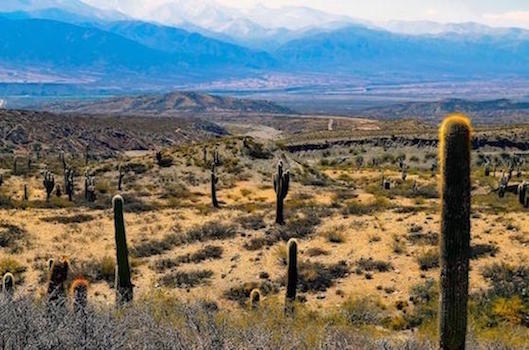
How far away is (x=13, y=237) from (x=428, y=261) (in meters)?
14.6

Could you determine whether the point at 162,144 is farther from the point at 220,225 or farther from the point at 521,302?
the point at 521,302

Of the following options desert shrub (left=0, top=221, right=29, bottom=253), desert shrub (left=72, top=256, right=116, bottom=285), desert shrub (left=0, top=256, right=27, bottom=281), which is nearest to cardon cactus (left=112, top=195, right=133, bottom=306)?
desert shrub (left=72, top=256, right=116, bottom=285)

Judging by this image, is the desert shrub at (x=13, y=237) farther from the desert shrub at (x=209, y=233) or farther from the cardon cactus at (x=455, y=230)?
the cardon cactus at (x=455, y=230)

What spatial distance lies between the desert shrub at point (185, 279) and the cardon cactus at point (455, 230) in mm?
10140

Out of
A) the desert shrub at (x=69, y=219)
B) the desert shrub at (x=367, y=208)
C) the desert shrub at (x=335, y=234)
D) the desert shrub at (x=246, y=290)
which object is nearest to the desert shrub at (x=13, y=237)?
the desert shrub at (x=69, y=219)

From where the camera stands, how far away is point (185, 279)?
61.9 ft

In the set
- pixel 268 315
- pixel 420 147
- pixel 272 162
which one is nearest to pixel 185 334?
pixel 268 315

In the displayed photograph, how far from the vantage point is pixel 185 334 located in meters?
10.0

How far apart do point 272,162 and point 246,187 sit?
769 cm

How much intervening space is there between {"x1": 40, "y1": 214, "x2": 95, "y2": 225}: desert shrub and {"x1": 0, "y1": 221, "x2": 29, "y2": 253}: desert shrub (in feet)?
6.92

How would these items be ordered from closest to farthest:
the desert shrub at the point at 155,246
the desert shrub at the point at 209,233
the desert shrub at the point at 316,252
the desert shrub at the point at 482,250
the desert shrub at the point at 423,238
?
the desert shrub at the point at 482,250, the desert shrub at the point at 316,252, the desert shrub at the point at 423,238, the desert shrub at the point at 155,246, the desert shrub at the point at 209,233

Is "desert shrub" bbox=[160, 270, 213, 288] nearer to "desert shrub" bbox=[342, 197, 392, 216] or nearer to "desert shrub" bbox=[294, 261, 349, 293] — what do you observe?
"desert shrub" bbox=[294, 261, 349, 293]

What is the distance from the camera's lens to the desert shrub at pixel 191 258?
67.4 feet

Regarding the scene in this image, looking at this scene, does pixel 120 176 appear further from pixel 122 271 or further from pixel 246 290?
pixel 122 271
